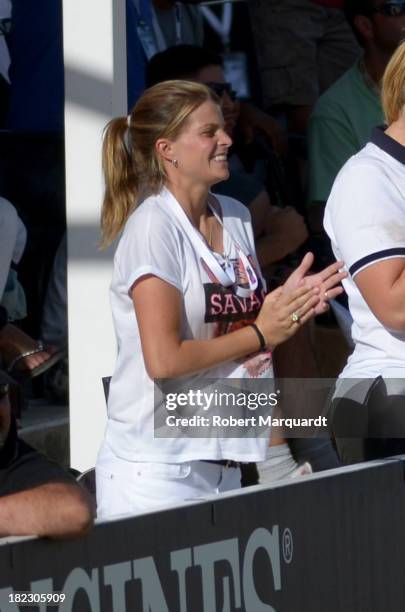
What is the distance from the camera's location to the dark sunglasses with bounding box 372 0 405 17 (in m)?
6.30

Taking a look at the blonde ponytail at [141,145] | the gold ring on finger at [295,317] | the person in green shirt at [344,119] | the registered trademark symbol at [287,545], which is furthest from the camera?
the person in green shirt at [344,119]

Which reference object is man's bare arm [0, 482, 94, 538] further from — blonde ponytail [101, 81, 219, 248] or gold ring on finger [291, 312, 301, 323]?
blonde ponytail [101, 81, 219, 248]

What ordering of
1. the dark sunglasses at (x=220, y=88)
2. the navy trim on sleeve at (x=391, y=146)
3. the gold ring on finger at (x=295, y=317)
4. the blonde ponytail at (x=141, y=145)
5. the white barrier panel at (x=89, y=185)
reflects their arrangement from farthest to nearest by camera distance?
the dark sunglasses at (x=220, y=88) < the white barrier panel at (x=89, y=185) < the blonde ponytail at (x=141, y=145) < the navy trim on sleeve at (x=391, y=146) < the gold ring on finger at (x=295, y=317)

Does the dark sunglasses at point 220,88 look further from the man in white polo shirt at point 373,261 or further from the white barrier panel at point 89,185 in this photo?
the man in white polo shirt at point 373,261

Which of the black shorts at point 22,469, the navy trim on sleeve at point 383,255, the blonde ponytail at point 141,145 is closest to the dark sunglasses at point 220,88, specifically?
the blonde ponytail at point 141,145

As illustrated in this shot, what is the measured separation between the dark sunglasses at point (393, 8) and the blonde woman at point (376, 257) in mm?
2124

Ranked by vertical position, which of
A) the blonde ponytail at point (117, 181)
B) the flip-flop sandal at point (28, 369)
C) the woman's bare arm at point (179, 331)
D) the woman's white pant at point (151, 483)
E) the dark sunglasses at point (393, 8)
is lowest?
the woman's white pant at point (151, 483)

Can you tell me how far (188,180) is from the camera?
430 centimetres

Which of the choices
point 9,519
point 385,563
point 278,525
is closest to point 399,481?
point 385,563

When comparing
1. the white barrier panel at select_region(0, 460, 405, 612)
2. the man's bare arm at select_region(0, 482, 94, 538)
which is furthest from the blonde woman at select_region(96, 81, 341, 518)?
the man's bare arm at select_region(0, 482, 94, 538)

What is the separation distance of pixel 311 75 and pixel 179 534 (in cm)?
427

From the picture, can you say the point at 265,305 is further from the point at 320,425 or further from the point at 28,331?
the point at 28,331

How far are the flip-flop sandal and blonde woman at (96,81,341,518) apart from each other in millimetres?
1539

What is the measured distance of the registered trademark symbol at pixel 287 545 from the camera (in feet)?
12.5
